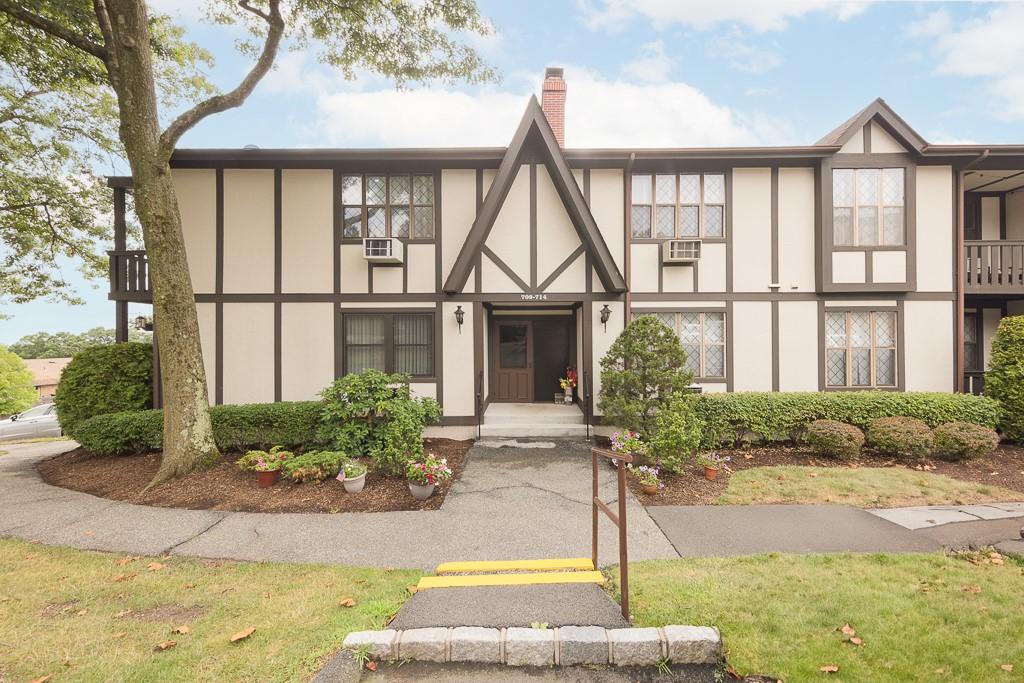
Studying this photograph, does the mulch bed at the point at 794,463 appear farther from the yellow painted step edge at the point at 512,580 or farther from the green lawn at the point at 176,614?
the green lawn at the point at 176,614

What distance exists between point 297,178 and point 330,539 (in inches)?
346

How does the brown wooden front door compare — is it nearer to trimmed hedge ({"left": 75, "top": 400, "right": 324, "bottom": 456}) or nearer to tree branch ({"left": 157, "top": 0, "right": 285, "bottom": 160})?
trimmed hedge ({"left": 75, "top": 400, "right": 324, "bottom": 456})

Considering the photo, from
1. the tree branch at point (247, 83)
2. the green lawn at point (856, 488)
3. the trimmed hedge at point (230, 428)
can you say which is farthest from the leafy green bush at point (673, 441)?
the tree branch at point (247, 83)

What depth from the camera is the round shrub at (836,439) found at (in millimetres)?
8039

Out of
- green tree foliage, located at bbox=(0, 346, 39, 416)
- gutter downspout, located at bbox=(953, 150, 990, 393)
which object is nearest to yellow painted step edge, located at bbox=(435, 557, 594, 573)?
gutter downspout, located at bbox=(953, 150, 990, 393)

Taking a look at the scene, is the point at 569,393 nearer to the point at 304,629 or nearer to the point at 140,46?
the point at 304,629

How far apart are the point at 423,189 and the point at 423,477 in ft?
23.4

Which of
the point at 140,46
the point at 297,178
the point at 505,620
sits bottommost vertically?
the point at 505,620

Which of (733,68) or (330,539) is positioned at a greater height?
(733,68)

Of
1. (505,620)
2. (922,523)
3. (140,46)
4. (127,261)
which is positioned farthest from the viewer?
(127,261)

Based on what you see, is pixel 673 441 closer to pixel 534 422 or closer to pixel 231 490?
pixel 534 422

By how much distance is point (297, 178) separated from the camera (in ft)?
33.9

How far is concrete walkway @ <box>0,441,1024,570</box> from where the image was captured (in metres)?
4.85

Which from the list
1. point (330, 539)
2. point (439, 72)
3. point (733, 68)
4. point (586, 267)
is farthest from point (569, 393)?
point (733, 68)
